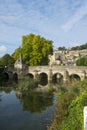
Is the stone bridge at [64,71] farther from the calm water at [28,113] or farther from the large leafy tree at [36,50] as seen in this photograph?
the calm water at [28,113]

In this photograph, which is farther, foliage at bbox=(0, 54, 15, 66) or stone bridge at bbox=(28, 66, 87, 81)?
foliage at bbox=(0, 54, 15, 66)

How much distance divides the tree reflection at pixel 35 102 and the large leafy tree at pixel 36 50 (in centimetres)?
2265

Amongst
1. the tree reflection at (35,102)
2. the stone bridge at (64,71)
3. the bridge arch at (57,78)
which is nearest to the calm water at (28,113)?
the tree reflection at (35,102)

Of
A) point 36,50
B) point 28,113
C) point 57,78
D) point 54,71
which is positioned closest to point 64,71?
point 54,71

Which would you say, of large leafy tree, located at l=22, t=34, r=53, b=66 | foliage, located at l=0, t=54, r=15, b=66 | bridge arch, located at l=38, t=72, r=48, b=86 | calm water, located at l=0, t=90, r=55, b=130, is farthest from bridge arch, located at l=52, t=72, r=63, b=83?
Result: calm water, located at l=0, t=90, r=55, b=130

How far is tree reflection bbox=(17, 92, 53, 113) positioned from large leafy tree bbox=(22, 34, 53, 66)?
74.3 feet

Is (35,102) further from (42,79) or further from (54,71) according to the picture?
(42,79)

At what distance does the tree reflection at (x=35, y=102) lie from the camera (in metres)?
22.3

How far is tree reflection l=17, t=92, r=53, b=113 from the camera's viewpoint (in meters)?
22.3

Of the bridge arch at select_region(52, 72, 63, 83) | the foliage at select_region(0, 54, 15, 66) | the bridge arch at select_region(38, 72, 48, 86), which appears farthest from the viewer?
the foliage at select_region(0, 54, 15, 66)

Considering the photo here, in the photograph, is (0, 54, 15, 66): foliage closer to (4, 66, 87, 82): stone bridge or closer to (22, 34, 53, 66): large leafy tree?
(22, 34, 53, 66): large leafy tree

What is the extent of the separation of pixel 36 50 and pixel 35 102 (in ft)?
90.8

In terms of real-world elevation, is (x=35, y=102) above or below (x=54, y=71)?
below

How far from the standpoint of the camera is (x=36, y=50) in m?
51.8
